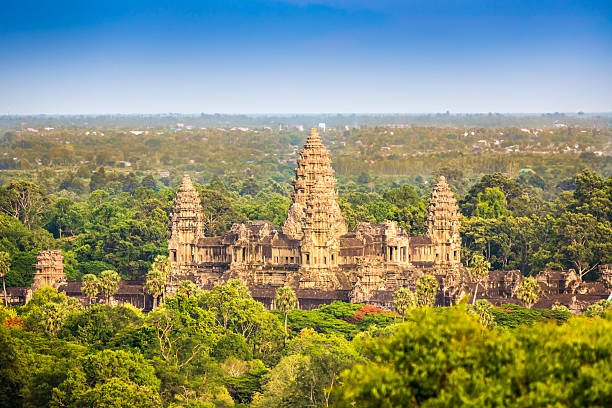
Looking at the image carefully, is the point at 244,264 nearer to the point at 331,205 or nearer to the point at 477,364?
the point at 331,205

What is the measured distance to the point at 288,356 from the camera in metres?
61.9

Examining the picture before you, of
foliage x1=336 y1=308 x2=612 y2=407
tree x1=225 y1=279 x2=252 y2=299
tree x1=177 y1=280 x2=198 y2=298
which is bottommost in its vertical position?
tree x1=177 y1=280 x2=198 y2=298

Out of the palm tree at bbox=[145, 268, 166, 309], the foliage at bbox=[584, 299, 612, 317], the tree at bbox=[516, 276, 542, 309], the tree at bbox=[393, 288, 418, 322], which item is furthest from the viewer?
the palm tree at bbox=[145, 268, 166, 309]

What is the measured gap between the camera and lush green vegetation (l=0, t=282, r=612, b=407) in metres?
30.9

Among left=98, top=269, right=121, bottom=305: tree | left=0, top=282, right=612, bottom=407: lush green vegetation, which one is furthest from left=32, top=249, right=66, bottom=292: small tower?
left=0, top=282, right=612, bottom=407: lush green vegetation

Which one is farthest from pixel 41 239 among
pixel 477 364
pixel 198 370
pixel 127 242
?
pixel 477 364

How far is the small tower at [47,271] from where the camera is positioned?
8825 centimetres

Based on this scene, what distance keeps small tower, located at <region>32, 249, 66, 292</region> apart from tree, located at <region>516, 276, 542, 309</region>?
1395 inches

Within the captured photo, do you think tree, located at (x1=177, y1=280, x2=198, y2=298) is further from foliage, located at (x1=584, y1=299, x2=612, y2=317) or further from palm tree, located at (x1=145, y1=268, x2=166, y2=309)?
foliage, located at (x1=584, y1=299, x2=612, y2=317)

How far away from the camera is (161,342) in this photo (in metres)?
59.6

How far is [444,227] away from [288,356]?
37.7 metres

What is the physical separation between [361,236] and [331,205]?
12.4 ft

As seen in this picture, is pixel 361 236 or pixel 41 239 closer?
pixel 361 236

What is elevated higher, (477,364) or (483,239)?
(477,364)
